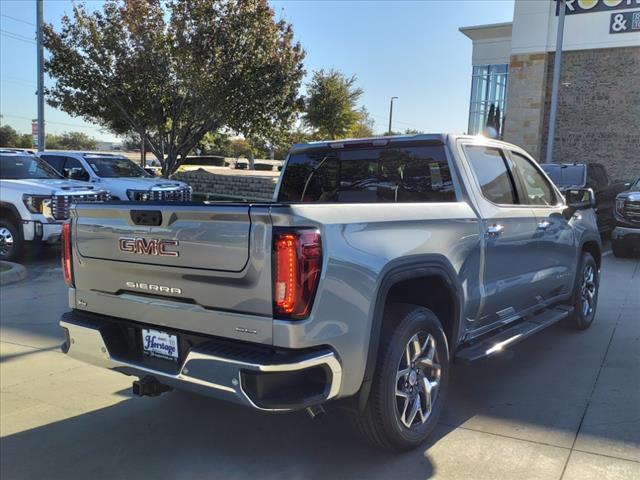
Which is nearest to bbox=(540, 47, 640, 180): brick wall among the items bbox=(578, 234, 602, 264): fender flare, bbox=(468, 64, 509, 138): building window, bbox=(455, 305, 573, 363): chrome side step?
bbox=(468, 64, 509, 138): building window

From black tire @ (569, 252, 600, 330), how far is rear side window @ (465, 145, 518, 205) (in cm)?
171

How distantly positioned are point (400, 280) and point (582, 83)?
22.9m

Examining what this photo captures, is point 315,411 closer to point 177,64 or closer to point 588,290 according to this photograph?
point 588,290

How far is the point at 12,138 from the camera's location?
60.7 metres

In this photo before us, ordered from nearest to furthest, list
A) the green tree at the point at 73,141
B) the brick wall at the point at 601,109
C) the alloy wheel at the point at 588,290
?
the alloy wheel at the point at 588,290
the brick wall at the point at 601,109
the green tree at the point at 73,141

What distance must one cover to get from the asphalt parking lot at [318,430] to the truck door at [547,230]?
0.68m

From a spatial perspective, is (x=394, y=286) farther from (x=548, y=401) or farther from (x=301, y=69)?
(x=301, y=69)

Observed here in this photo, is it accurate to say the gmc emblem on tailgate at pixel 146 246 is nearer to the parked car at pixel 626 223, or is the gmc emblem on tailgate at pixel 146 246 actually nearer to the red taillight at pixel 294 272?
the red taillight at pixel 294 272

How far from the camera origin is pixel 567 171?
12344mm

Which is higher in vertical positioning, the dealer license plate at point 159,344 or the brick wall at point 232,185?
the brick wall at point 232,185

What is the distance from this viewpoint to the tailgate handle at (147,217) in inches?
123

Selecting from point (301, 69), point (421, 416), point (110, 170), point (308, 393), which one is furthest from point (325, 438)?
point (301, 69)

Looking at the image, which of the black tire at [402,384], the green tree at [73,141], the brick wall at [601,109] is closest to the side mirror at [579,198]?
the black tire at [402,384]

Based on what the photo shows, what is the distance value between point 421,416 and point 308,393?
1.05 meters
